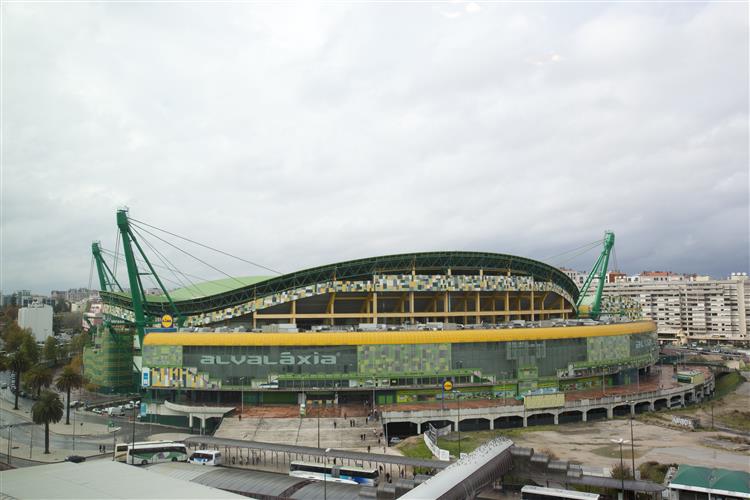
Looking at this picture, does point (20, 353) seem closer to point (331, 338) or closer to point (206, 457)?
point (331, 338)

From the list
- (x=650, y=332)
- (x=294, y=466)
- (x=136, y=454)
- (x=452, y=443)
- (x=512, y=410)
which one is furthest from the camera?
(x=650, y=332)

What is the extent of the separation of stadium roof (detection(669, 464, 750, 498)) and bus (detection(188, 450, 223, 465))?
133 feet

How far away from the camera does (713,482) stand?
4197cm

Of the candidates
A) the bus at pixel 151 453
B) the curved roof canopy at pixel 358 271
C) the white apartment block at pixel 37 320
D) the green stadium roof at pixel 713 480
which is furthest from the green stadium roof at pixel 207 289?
the white apartment block at pixel 37 320

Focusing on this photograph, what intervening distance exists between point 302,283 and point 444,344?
26.0 m

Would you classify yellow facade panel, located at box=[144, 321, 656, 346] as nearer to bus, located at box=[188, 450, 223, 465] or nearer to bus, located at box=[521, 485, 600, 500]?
bus, located at box=[188, 450, 223, 465]

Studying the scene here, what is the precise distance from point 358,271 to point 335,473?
4602 cm

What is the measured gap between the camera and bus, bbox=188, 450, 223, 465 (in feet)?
177

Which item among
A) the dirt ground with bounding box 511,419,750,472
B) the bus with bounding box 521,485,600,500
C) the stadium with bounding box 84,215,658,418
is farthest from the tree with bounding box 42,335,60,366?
the bus with bounding box 521,485,600,500

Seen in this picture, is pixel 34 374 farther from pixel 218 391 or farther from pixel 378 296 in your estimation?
pixel 378 296

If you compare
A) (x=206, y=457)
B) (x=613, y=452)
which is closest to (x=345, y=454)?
(x=206, y=457)

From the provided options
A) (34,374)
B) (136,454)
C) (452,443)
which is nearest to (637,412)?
(452,443)

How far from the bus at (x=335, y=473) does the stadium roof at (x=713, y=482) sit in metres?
23.9

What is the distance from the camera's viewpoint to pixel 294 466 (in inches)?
1960
